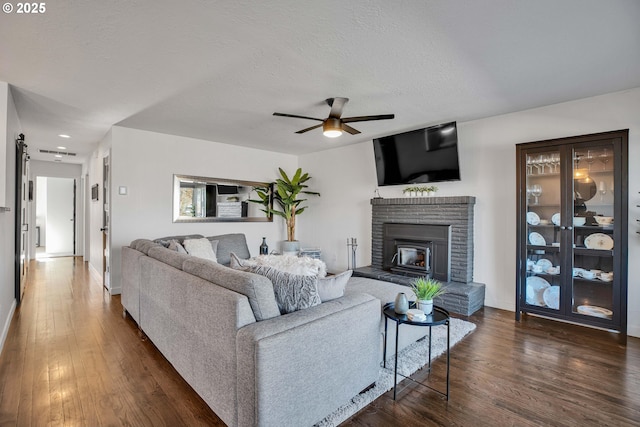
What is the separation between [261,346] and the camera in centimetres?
139

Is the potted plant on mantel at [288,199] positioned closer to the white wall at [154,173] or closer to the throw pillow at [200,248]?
the white wall at [154,173]

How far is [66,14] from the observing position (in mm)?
1885

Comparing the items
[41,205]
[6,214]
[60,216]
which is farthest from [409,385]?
[41,205]

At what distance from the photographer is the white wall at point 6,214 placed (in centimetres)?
278

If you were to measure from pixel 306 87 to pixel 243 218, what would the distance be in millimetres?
3326

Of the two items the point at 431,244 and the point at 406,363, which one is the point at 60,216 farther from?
the point at 406,363

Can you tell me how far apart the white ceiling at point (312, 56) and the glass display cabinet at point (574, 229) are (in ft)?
1.98

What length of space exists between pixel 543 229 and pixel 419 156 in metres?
1.72

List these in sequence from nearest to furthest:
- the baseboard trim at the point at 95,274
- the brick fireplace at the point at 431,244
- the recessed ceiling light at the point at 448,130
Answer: the brick fireplace at the point at 431,244
the recessed ceiling light at the point at 448,130
the baseboard trim at the point at 95,274

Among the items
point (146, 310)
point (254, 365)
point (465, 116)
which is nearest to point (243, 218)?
point (146, 310)

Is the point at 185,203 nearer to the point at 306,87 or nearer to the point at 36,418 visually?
the point at 306,87

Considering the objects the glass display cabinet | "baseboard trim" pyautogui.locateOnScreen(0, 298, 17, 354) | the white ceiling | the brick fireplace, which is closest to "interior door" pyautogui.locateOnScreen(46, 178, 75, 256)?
"baseboard trim" pyautogui.locateOnScreen(0, 298, 17, 354)

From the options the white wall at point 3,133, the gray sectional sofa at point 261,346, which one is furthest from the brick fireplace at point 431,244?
the white wall at point 3,133

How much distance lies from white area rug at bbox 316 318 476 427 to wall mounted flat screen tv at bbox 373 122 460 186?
1923 millimetres
